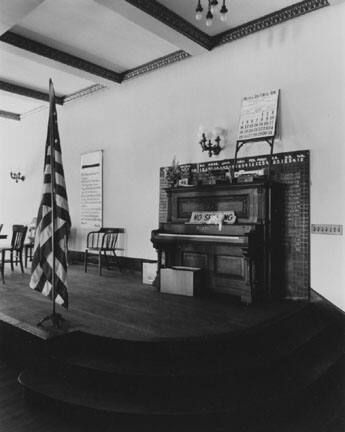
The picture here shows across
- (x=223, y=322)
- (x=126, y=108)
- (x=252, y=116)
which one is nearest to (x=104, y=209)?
(x=126, y=108)

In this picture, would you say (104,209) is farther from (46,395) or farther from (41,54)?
(46,395)

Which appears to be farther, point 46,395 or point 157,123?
point 157,123

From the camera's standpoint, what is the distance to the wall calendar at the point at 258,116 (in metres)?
5.29

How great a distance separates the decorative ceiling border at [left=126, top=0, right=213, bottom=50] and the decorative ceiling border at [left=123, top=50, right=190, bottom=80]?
1.80 feet

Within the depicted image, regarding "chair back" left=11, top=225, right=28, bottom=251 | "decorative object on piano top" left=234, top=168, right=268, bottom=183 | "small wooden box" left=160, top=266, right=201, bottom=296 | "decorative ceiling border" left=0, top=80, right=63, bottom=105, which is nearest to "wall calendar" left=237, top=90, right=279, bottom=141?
"decorative object on piano top" left=234, top=168, right=268, bottom=183

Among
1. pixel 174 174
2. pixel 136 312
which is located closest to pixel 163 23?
pixel 174 174

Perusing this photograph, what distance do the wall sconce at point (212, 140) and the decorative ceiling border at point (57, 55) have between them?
8.32ft

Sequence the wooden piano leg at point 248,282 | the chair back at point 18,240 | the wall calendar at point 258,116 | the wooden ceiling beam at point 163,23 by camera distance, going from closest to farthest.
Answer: the wooden ceiling beam at point 163,23 < the wooden piano leg at point 248,282 < the wall calendar at point 258,116 < the chair back at point 18,240

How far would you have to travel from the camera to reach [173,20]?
5.29m

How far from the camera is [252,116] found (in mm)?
5496

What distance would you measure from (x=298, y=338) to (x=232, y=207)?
2.10 m

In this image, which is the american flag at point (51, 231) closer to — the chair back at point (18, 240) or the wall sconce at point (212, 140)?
the wall sconce at point (212, 140)

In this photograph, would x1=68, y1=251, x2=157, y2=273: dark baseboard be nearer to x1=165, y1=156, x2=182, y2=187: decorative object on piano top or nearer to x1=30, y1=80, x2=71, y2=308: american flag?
x1=165, y1=156, x2=182, y2=187: decorative object on piano top

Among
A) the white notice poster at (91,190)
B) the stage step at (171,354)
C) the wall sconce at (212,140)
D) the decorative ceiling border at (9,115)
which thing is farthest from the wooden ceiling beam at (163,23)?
the decorative ceiling border at (9,115)
